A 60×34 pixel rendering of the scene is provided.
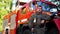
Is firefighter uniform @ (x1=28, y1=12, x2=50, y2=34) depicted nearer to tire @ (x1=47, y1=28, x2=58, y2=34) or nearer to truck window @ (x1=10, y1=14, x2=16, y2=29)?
tire @ (x1=47, y1=28, x2=58, y2=34)

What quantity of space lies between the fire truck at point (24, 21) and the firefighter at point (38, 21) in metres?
0.15

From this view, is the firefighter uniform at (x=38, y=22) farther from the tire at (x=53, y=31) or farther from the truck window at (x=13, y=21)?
the truck window at (x=13, y=21)

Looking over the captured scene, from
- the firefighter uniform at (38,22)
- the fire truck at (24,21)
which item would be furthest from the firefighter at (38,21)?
the fire truck at (24,21)

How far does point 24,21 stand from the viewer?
7.72 meters

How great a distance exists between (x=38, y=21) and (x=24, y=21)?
1.03 metres

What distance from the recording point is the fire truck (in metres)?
6.55

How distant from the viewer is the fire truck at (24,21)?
6.55 metres

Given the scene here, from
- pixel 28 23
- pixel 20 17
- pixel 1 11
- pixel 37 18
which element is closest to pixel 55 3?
pixel 37 18

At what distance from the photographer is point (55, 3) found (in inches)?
270

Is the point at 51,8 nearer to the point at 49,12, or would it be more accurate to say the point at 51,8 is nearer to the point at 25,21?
the point at 49,12

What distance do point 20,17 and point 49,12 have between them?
170 cm

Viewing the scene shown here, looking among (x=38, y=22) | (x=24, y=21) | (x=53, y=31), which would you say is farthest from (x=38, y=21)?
(x=24, y=21)

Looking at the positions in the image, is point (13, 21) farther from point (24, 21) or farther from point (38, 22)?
point (38, 22)

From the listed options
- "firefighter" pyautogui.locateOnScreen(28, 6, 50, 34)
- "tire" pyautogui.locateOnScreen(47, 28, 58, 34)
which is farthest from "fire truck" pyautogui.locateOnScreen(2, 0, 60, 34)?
"firefighter" pyautogui.locateOnScreen(28, 6, 50, 34)
